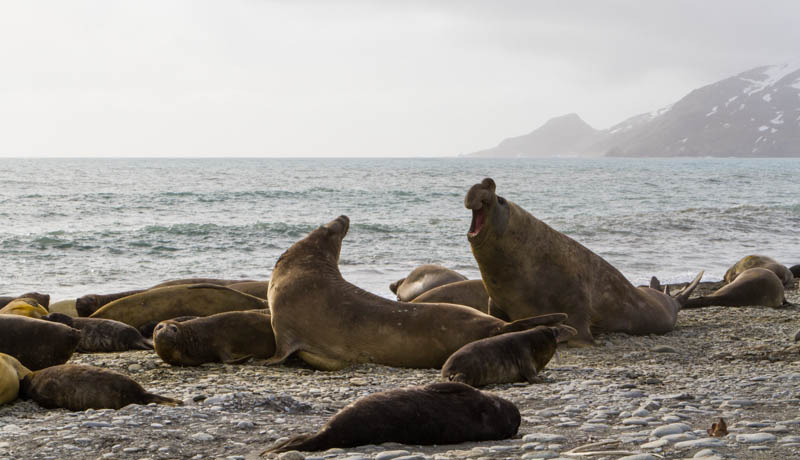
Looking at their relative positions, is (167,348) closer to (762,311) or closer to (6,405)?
(6,405)

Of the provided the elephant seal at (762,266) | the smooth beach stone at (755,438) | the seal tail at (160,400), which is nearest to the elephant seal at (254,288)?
the seal tail at (160,400)

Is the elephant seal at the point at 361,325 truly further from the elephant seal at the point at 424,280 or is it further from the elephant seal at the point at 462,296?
the elephant seal at the point at 424,280

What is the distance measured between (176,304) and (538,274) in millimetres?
4098

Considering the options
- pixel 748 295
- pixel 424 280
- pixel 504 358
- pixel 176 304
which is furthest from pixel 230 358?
pixel 748 295

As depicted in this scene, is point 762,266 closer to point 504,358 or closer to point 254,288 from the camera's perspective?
point 254,288

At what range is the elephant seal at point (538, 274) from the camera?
800cm

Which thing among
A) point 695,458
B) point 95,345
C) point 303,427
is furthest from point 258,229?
point 695,458

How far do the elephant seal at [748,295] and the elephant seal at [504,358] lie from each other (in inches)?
221

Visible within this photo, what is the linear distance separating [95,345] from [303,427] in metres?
4.35

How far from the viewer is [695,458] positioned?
3.51 metres

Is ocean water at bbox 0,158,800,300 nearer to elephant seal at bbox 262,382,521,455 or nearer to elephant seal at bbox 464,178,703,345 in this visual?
elephant seal at bbox 464,178,703,345

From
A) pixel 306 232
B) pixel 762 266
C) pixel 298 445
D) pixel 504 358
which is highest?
pixel 298 445

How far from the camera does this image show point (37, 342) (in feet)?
21.4

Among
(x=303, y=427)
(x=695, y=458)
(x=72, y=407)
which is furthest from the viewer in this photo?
(x=72, y=407)
